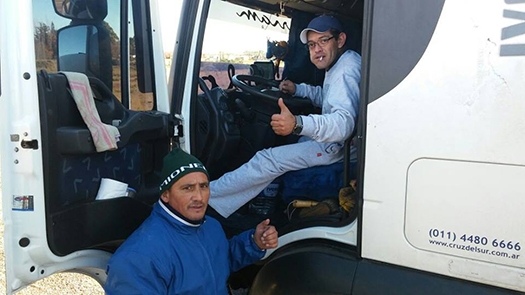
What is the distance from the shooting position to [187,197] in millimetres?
1979

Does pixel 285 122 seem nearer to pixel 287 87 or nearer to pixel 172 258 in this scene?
pixel 172 258

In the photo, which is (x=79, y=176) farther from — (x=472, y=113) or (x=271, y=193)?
(x=472, y=113)

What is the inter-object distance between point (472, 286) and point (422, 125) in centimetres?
57

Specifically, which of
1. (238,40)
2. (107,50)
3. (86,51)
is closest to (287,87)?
(238,40)

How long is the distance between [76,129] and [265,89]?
1.25 meters

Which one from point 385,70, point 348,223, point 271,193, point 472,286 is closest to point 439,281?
point 472,286

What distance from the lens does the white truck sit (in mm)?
1465

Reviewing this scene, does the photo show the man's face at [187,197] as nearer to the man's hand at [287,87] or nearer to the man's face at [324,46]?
the man's face at [324,46]

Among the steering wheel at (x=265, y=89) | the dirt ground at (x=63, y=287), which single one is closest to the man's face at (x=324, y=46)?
the steering wheel at (x=265, y=89)

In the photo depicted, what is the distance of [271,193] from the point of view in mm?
2734

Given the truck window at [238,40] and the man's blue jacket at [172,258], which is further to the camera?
the truck window at [238,40]

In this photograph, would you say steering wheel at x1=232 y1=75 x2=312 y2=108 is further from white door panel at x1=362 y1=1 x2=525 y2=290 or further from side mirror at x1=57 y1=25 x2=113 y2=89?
white door panel at x1=362 y1=1 x2=525 y2=290

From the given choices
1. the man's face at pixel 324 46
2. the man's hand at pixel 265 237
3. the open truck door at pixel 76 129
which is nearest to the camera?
the open truck door at pixel 76 129

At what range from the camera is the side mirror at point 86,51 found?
6.44 feet
